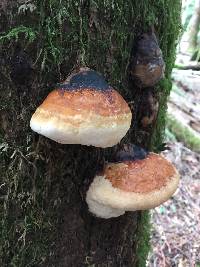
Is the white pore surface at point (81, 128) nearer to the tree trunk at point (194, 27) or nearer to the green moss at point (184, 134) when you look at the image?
the green moss at point (184, 134)

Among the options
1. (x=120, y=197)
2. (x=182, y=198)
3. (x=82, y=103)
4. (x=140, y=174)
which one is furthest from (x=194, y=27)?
(x=82, y=103)

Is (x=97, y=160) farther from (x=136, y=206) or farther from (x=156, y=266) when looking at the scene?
(x=156, y=266)

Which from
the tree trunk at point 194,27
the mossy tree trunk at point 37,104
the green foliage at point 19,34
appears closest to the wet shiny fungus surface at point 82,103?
the mossy tree trunk at point 37,104

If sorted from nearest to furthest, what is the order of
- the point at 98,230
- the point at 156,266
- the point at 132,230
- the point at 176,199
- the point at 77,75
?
1. the point at 77,75
2. the point at 98,230
3. the point at 132,230
4. the point at 156,266
5. the point at 176,199

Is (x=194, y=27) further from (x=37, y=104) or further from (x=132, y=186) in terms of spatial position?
(x=37, y=104)

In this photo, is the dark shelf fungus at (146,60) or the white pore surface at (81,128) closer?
the white pore surface at (81,128)

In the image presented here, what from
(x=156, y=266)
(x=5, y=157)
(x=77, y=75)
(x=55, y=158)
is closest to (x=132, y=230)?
(x=55, y=158)

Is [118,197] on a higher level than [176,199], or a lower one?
higher

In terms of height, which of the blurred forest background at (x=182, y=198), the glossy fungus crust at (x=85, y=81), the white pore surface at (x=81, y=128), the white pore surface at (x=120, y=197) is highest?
the glossy fungus crust at (x=85, y=81)
